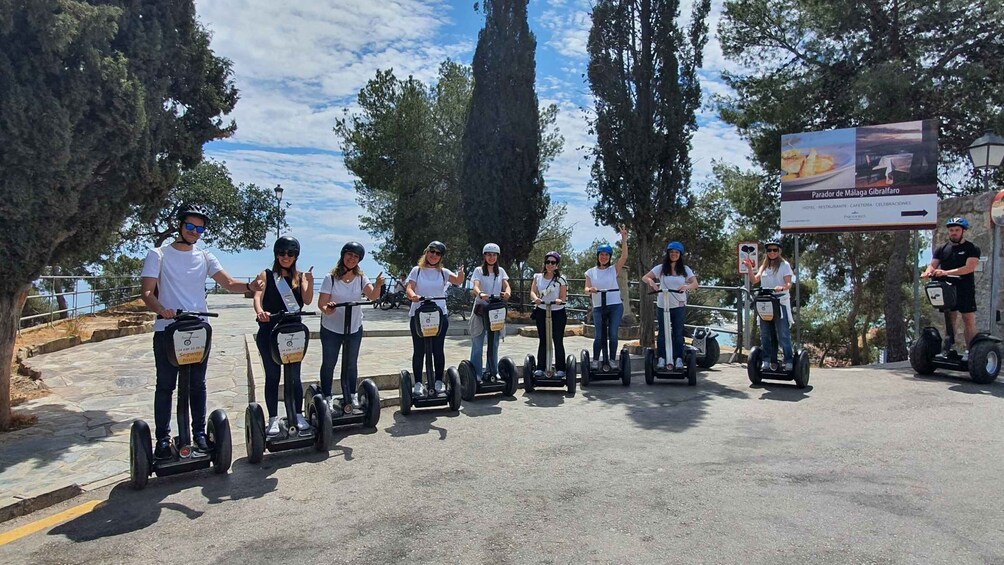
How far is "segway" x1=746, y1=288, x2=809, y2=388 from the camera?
7.62m

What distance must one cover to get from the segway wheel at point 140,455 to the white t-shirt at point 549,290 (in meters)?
4.54

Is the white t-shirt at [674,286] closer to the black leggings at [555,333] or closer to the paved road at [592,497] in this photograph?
the black leggings at [555,333]

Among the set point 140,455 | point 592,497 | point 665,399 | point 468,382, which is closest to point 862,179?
point 665,399

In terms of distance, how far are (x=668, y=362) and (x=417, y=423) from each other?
3.64m

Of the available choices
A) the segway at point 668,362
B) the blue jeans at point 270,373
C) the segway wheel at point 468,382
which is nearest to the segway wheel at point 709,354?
the segway at point 668,362

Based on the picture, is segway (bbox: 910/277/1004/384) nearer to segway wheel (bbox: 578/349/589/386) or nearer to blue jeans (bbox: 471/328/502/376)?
segway wheel (bbox: 578/349/589/386)

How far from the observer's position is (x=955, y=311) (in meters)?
8.00

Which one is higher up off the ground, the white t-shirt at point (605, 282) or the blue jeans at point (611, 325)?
the white t-shirt at point (605, 282)

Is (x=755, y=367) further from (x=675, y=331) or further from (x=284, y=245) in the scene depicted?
(x=284, y=245)

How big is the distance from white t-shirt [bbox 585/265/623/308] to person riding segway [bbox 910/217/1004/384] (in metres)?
4.11

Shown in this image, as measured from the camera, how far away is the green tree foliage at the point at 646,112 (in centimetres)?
1199

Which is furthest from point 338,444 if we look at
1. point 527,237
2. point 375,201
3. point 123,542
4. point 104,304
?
point 375,201

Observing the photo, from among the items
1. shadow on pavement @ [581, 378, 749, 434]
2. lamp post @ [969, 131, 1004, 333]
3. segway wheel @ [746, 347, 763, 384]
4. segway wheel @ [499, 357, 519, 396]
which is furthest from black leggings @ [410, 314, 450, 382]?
lamp post @ [969, 131, 1004, 333]

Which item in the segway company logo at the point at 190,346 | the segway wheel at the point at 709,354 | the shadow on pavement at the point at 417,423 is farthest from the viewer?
the segway wheel at the point at 709,354
